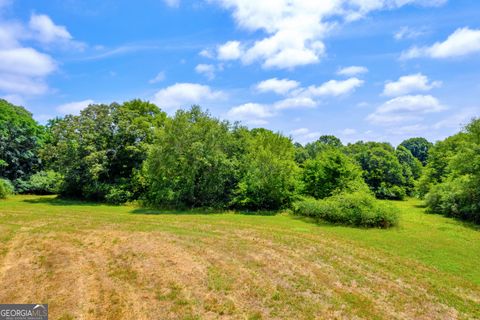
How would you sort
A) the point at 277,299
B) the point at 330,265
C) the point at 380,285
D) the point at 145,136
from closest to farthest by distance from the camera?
1. the point at 277,299
2. the point at 380,285
3. the point at 330,265
4. the point at 145,136

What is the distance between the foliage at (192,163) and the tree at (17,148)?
17.6m

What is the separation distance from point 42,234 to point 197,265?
324 inches

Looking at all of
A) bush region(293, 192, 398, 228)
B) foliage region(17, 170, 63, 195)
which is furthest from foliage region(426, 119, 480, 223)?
foliage region(17, 170, 63, 195)

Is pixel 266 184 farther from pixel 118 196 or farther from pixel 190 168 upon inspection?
pixel 118 196

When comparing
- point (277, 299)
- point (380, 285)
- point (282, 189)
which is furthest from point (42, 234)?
point (282, 189)

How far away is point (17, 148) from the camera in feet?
106

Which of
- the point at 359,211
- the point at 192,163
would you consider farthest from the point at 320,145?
the point at 359,211

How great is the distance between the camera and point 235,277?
30.7 feet

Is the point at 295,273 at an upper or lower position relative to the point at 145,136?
lower

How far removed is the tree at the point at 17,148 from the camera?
31406mm

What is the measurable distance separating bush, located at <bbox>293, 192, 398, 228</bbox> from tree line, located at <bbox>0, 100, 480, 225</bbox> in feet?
0.72

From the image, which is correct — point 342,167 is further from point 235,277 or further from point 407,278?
point 235,277

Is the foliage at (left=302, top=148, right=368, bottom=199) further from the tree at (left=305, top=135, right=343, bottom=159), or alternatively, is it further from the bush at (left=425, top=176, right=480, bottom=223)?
the tree at (left=305, top=135, right=343, bottom=159)

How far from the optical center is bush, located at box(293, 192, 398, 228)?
1767cm
